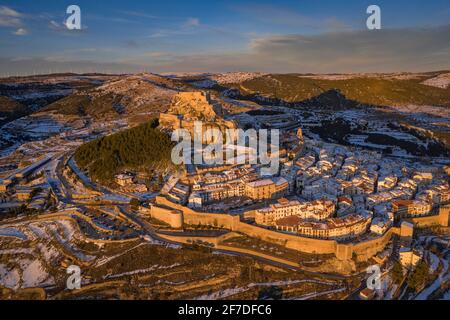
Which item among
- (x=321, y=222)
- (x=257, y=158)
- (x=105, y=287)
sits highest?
(x=257, y=158)

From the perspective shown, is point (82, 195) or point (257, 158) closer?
point (82, 195)

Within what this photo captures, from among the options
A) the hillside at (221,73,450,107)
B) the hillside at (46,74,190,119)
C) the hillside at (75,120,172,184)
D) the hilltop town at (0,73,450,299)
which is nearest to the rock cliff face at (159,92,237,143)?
the hilltop town at (0,73,450,299)

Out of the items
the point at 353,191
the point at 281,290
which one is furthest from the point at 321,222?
the point at 353,191

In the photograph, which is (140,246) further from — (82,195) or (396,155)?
(396,155)

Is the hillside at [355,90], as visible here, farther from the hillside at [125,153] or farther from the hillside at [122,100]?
the hillside at [125,153]

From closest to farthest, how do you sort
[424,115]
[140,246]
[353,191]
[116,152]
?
1. [140,246]
2. [353,191]
3. [116,152]
4. [424,115]
